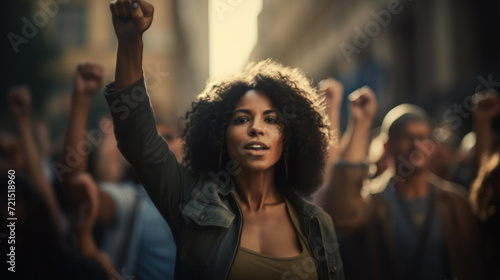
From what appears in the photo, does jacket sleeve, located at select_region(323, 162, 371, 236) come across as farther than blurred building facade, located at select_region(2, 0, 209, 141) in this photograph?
No

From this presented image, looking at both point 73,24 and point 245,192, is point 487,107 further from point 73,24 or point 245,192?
point 73,24

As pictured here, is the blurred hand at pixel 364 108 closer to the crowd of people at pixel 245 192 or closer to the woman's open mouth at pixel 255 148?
the crowd of people at pixel 245 192

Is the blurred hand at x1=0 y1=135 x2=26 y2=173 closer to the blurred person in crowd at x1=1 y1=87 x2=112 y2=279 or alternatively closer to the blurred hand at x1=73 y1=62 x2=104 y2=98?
the blurred person in crowd at x1=1 y1=87 x2=112 y2=279

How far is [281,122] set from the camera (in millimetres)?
2445

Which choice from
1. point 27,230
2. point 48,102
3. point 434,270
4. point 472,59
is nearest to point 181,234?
point 27,230

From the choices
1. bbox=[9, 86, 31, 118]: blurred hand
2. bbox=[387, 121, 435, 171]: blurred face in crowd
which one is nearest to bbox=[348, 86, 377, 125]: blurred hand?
bbox=[387, 121, 435, 171]: blurred face in crowd

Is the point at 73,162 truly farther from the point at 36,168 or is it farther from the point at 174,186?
the point at 174,186

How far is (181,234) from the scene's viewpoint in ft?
7.38

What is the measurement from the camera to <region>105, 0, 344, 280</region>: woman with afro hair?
2.07 metres

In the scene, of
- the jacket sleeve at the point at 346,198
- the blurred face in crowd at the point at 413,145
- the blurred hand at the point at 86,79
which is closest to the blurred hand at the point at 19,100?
the blurred hand at the point at 86,79

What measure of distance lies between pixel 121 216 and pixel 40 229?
1.82ft

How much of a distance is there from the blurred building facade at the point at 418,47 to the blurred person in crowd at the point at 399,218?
3622mm

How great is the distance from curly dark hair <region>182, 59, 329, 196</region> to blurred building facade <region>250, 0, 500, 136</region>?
16.2 feet

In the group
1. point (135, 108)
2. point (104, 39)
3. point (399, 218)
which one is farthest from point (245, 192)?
point (104, 39)
